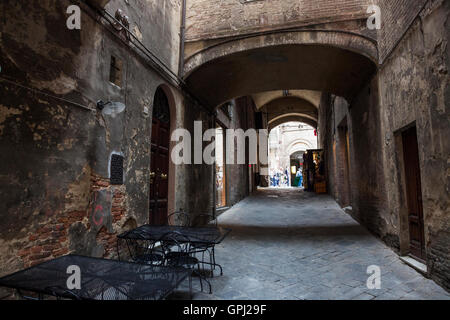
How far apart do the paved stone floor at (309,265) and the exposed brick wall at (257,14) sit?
4474 millimetres

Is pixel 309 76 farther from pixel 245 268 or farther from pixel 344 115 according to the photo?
pixel 245 268

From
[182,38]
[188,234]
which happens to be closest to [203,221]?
[188,234]

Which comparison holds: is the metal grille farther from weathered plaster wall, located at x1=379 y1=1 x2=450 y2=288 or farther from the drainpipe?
the drainpipe

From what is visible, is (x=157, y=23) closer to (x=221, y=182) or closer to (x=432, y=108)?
(x=432, y=108)

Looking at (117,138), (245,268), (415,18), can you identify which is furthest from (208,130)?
(415,18)

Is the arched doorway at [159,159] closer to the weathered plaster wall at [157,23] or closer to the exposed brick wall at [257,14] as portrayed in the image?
the weathered plaster wall at [157,23]

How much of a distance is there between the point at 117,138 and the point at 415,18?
445 centimetres

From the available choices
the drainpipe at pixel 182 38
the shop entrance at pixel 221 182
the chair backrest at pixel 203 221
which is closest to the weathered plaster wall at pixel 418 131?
the chair backrest at pixel 203 221

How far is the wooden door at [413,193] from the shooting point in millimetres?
3924

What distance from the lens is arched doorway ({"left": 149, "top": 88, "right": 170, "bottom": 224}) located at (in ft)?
16.8

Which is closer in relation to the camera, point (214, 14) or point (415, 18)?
point (415, 18)

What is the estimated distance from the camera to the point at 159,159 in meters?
5.41

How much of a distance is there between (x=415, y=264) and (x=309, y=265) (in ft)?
4.79

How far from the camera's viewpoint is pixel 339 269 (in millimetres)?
3676
